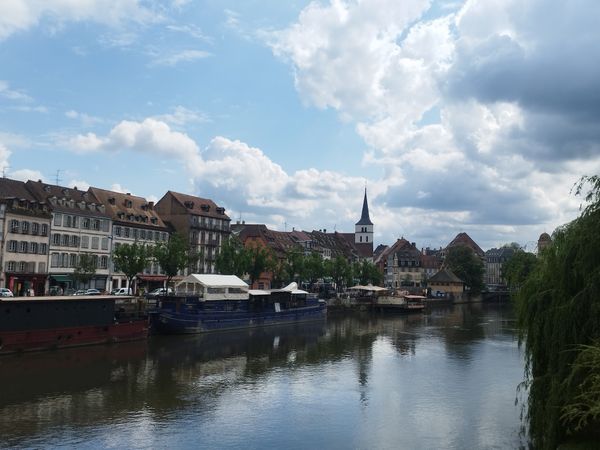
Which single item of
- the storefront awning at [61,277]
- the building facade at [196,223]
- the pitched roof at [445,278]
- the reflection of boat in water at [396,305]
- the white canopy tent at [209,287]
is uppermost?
the building facade at [196,223]

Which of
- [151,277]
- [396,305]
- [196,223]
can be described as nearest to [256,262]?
[151,277]

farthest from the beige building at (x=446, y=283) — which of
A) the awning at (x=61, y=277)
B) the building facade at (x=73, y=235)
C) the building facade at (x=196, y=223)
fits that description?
the awning at (x=61, y=277)

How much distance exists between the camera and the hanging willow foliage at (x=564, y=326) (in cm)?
1855

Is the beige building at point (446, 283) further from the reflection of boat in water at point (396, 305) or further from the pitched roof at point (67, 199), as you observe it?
the pitched roof at point (67, 199)

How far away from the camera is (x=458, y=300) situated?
501ft

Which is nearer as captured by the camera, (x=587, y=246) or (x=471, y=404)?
(x=587, y=246)

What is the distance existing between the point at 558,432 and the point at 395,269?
564 feet

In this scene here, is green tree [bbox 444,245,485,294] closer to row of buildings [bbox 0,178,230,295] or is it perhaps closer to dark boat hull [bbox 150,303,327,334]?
row of buildings [bbox 0,178,230,295]

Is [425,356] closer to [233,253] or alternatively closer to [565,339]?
[565,339]

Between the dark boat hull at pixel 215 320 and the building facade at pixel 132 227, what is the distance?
23947 millimetres

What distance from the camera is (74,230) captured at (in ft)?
277

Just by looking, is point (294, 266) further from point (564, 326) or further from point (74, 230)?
point (564, 326)

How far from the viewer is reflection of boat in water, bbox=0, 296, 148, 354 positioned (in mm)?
46000

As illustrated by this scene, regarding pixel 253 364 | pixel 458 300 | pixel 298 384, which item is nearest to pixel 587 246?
pixel 298 384
